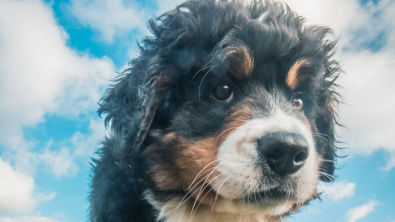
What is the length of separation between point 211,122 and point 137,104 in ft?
2.83

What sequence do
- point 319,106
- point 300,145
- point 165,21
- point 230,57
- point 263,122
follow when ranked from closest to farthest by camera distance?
point 300,145 < point 263,122 < point 230,57 < point 165,21 < point 319,106

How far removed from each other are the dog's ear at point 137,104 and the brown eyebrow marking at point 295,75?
1.35 m

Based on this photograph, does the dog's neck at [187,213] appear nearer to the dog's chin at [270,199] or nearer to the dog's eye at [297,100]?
the dog's chin at [270,199]

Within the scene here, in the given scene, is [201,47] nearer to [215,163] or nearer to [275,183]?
[215,163]

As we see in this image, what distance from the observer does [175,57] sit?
4766 mm

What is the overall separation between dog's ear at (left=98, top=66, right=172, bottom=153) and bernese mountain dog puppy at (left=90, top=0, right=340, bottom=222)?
0.5 inches

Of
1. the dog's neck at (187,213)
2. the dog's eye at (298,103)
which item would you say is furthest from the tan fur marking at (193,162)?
the dog's eye at (298,103)

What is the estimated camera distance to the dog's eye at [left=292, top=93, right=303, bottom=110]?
493 cm

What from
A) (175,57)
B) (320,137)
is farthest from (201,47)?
(320,137)

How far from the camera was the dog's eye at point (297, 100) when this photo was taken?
4.93 m

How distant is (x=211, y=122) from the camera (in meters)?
4.36

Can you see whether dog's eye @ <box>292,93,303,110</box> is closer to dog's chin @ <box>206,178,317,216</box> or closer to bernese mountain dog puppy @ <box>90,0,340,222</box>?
bernese mountain dog puppy @ <box>90,0,340,222</box>

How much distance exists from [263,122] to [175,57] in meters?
1.34

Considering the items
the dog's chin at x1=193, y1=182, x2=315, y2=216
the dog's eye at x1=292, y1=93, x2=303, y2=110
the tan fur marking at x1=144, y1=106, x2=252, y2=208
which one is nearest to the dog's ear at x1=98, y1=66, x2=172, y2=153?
the tan fur marking at x1=144, y1=106, x2=252, y2=208
